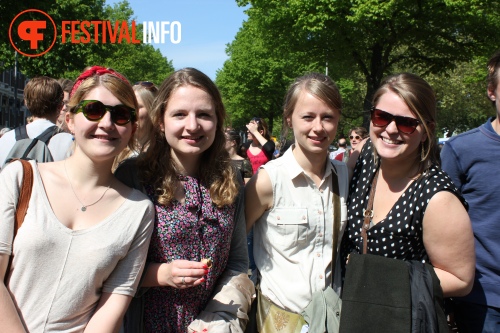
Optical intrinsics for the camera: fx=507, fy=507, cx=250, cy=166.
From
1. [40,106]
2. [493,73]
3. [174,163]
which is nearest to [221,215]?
[174,163]

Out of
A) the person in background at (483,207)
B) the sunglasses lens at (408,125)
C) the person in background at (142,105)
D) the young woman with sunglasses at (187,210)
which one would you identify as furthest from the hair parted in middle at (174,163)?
the person in background at (483,207)

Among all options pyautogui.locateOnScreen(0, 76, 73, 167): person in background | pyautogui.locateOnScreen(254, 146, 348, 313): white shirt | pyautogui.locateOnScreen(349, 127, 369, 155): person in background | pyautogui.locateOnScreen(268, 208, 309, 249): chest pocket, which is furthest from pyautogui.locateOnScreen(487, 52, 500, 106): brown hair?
pyautogui.locateOnScreen(349, 127, 369, 155): person in background

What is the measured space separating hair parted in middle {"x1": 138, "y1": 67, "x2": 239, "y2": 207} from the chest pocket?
321 millimetres

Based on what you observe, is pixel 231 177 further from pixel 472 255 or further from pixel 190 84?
pixel 472 255

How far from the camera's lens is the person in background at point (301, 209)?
2.78 metres

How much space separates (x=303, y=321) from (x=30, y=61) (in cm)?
3012

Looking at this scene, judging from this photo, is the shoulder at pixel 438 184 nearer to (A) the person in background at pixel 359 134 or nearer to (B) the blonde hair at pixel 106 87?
(B) the blonde hair at pixel 106 87

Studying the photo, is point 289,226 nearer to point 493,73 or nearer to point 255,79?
point 493,73

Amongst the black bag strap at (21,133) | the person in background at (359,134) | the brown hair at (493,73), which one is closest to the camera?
the brown hair at (493,73)

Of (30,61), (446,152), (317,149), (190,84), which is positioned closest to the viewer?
(190,84)

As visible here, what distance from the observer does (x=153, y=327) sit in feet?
8.15

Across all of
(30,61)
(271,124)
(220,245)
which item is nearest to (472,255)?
(220,245)

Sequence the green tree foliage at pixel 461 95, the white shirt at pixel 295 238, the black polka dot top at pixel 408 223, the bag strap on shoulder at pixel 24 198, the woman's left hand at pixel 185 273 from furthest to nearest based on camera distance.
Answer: the green tree foliage at pixel 461 95 < the white shirt at pixel 295 238 < the black polka dot top at pixel 408 223 < the woman's left hand at pixel 185 273 < the bag strap on shoulder at pixel 24 198

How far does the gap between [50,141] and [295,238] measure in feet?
7.59
